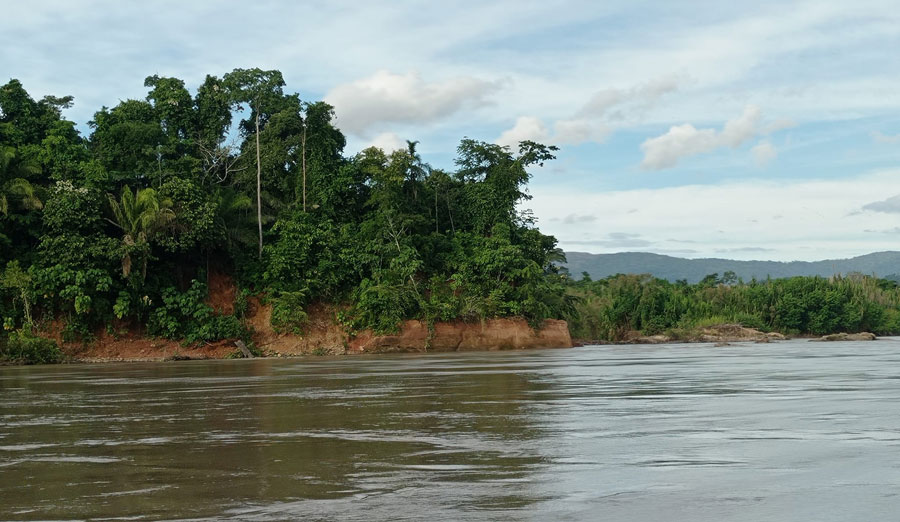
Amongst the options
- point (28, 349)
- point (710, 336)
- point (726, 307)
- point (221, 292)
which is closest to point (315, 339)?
point (221, 292)

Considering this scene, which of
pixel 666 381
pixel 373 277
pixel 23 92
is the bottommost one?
pixel 666 381

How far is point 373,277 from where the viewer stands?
45.2 meters

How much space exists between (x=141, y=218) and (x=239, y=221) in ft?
21.8

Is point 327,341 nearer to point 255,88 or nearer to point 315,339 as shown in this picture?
point 315,339

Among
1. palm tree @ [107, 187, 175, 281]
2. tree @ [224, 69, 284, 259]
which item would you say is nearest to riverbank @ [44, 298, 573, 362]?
palm tree @ [107, 187, 175, 281]

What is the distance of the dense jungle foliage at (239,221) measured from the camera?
126 feet

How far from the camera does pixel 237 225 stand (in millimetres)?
44594

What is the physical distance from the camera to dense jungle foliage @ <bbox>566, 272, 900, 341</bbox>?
66312mm

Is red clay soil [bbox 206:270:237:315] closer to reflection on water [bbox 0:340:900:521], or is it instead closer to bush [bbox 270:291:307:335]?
bush [bbox 270:291:307:335]

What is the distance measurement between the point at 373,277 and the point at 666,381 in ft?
91.5

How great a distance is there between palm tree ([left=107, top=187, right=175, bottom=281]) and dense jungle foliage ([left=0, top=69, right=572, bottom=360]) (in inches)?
3.1

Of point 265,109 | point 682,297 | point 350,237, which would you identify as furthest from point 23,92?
point 682,297

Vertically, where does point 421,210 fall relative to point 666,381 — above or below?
above

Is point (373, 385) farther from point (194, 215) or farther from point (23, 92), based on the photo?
point (23, 92)
